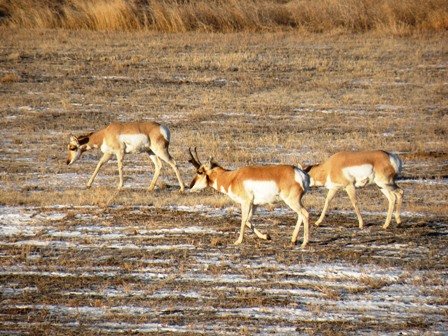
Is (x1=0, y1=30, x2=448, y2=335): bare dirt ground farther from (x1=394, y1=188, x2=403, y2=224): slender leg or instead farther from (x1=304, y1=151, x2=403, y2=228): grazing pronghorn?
(x1=304, y1=151, x2=403, y2=228): grazing pronghorn

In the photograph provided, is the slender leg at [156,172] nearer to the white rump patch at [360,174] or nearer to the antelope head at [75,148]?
the antelope head at [75,148]

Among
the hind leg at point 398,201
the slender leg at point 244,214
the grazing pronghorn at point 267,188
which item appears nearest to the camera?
the grazing pronghorn at point 267,188

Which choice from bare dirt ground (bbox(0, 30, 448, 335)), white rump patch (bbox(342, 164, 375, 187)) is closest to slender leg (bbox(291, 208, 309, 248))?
bare dirt ground (bbox(0, 30, 448, 335))

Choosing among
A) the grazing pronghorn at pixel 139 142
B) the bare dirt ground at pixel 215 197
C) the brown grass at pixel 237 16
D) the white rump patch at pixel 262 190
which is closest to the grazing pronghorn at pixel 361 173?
the bare dirt ground at pixel 215 197

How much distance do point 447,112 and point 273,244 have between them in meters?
12.3

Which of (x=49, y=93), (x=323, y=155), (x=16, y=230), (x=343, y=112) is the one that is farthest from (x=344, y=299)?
(x=49, y=93)

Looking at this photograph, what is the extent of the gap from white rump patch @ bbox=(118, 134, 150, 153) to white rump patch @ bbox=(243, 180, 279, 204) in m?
4.23

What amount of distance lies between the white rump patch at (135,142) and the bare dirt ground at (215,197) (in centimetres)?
70

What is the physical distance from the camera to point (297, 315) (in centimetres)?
983

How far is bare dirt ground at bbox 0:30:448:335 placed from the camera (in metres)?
10.0

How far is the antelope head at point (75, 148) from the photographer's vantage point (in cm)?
1719

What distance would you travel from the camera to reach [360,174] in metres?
13.6

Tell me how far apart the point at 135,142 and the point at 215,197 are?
71.5 inches

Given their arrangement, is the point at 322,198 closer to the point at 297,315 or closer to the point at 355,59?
the point at 297,315
